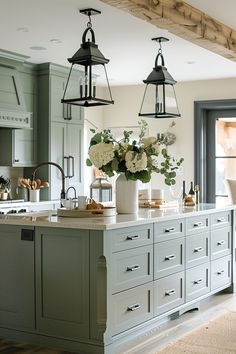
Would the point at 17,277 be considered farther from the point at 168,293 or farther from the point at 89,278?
the point at 168,293

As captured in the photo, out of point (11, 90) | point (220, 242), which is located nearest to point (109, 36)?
point (11, 90)

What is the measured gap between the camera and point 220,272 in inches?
222

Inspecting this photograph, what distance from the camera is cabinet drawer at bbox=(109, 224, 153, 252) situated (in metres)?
3.96

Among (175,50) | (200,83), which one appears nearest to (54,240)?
(175,50)

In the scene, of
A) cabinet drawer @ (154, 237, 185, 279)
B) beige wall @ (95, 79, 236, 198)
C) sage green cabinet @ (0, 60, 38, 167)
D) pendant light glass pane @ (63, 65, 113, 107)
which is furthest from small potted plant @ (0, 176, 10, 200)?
cabinet drawer @ (154, 237, 185, 279)

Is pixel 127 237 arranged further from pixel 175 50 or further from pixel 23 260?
pixel 175 50

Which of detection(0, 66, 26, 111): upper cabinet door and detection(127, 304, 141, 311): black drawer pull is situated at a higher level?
detection(0, 66, 26, 111): upper cabinet door

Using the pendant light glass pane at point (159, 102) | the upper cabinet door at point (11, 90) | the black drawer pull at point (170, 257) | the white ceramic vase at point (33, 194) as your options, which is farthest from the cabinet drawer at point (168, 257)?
the upper cabinet door at point (11, 90)

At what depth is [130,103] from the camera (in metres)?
9.55

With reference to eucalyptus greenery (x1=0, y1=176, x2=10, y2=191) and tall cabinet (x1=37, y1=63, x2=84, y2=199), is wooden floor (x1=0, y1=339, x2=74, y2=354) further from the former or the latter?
tall cabinet (x1=37, y1=63, x2=84, y2=199)

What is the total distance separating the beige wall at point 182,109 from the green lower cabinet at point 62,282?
5.22 meters

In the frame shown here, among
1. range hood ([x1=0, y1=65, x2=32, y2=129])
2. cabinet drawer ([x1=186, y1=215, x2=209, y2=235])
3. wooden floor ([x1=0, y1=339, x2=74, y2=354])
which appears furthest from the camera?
range hood ([x1=0, y1=65, x2=32, y2=129])

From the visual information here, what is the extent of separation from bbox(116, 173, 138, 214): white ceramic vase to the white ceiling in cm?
147

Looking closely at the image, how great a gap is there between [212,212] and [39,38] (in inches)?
98.6
